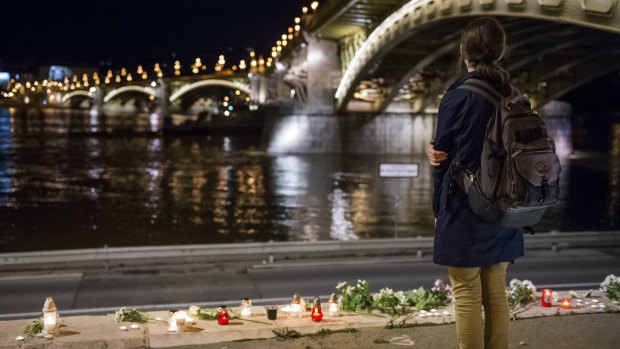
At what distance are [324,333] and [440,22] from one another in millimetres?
19267

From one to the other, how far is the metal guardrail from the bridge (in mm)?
12421

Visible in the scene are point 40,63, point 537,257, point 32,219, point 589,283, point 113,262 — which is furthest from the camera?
point 40,63

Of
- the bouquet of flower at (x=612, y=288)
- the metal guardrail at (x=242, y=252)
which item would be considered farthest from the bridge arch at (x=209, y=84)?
the bouquet of flower at (x=612, y=288)

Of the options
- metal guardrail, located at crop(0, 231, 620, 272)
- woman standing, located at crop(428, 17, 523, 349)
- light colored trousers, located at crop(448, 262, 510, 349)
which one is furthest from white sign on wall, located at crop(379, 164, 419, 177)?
woman standing, located at crop(428, 17, 523, 349)

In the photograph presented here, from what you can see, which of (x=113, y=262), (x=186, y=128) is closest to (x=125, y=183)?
(x=113, y=262)

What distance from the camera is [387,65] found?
34594 mm

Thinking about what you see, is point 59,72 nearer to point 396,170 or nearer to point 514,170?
point 396,170

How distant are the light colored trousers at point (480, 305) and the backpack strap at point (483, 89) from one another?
2.79 feet

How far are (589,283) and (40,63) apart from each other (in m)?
203

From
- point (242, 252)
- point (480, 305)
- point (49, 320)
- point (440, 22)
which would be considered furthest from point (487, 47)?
point (440, 22)

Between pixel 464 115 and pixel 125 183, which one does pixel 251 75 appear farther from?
pixel 464 115

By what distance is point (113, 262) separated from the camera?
990 centimetres

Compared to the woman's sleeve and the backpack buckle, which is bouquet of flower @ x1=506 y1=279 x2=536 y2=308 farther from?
the backpack buckle

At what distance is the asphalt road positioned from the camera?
806 cm
